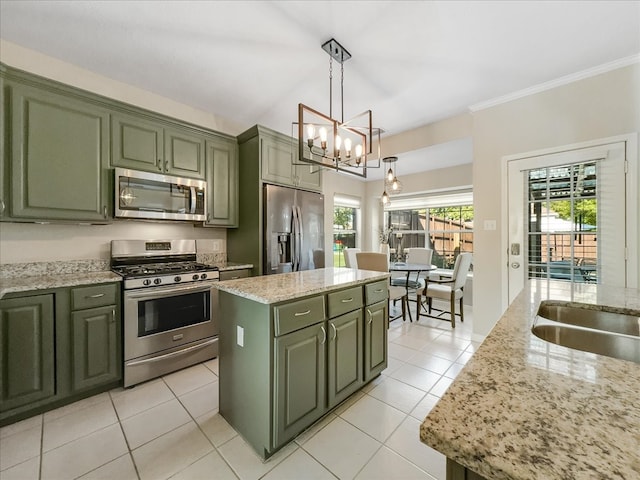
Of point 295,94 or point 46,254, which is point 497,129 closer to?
point 295,94

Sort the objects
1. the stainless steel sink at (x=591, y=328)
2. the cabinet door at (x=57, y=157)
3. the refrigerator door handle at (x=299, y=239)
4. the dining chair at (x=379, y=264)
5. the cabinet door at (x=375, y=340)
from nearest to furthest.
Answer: the stainless steel sink at (x=591, y=328) < the cabinet door at (x=57, y=157) < the cabinet door at (x=375, y=340) < the refrigerator door handle at (x=299, y=239) < the dining chair at (x=379, y=264)

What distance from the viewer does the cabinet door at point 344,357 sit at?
1.75 m

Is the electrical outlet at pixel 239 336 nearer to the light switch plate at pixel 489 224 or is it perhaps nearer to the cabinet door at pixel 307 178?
the cabinet door at pixel 307 178

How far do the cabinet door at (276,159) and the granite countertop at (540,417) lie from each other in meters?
2.80

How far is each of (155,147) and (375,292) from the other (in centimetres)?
253

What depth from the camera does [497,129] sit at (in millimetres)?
2932

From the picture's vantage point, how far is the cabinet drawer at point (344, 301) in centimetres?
175

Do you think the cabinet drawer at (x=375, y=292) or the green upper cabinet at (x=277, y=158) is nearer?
the cabinet drawer at (x=375, y=292)

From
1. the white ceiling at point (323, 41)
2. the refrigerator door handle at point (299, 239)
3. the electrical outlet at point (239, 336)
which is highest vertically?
the white ceiling at point (323, 41)

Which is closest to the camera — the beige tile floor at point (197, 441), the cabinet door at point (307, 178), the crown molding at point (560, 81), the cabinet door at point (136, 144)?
the beige tile floor at point (197, 441)

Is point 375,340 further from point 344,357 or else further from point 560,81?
point 560,81

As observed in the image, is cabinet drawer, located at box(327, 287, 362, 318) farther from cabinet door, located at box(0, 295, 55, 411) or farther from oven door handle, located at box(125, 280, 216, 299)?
cabinet door, located at box(0, 295, 55, 411)

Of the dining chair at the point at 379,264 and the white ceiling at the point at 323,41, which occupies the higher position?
the white ceiling at the point at 323,41

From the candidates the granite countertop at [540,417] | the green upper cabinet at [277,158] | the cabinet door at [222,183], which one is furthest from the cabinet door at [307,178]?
the granite countertop at [540,417]
